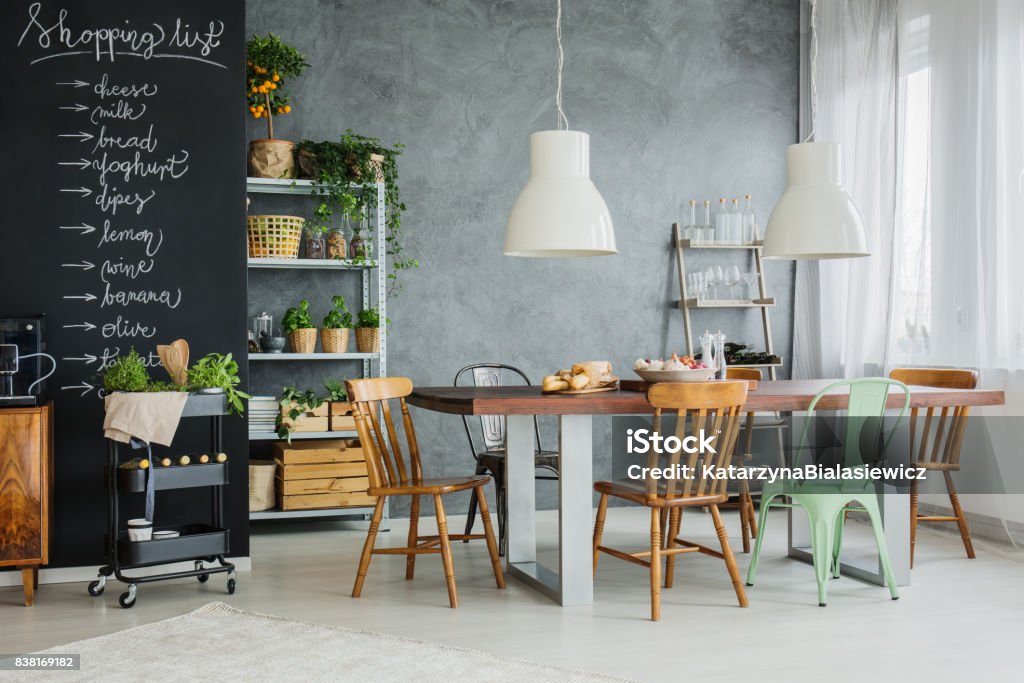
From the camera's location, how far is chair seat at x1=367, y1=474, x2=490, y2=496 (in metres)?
3.65

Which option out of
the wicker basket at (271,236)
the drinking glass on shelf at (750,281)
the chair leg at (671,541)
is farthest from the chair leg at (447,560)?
the drinking glass on shelf at (750,281)

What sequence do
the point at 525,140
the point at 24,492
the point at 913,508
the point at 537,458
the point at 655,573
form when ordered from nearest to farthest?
1. the point at 655,573
2. the point at 24,492
3. the point at 913,508
4. the point at 537,458
5. the point at 525,140

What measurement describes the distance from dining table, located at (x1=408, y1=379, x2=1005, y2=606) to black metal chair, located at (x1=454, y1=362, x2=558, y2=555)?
212 millimetres

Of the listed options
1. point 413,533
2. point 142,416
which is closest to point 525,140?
point 413,533

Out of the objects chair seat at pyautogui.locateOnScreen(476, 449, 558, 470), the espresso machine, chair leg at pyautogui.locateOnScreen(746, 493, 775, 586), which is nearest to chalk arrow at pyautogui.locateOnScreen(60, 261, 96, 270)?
the espresso machine

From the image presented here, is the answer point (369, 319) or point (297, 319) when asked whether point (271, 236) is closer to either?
point (297, 319)

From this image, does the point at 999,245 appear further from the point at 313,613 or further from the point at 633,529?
the point at 313,613

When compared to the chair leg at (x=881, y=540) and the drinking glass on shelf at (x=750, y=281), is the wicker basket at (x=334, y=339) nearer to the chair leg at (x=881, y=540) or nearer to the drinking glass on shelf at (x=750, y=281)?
the drinking glass on shelf at (x=750, y=281)

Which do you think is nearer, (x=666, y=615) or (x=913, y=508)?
(x=666, y=615)

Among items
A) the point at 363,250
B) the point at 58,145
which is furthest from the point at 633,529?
the point at 58,145

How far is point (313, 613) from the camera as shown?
357 centimetres

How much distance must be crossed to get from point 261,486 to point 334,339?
84 centimetres

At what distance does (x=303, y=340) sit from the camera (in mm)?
5164

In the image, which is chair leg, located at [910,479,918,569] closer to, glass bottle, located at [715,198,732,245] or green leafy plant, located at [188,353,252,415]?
glass bottle, located at [715,198,732,245]
